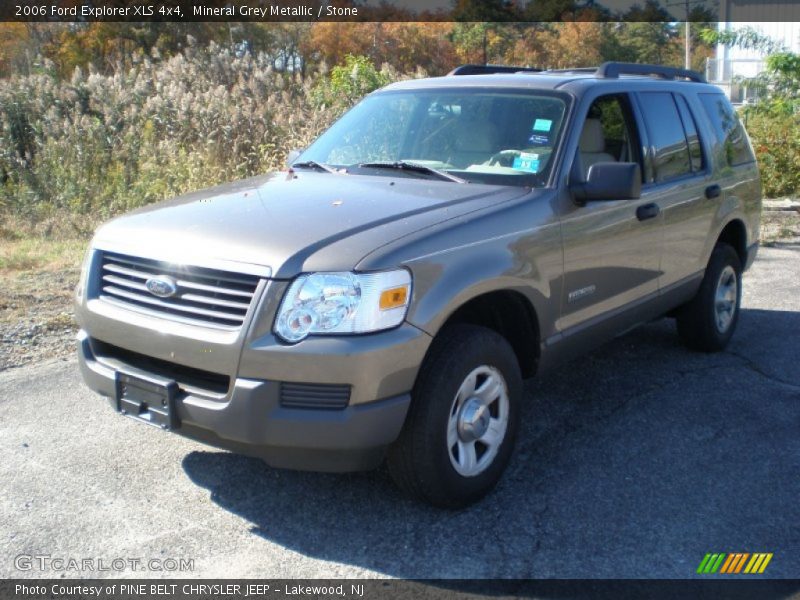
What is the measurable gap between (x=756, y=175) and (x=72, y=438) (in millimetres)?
5209

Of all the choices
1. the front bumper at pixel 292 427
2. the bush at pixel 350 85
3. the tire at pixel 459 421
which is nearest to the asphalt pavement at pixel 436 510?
the tire at pixel 459 421

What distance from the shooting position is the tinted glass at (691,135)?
18.7 feet

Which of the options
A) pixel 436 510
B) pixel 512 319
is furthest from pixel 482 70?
pixel 436 510

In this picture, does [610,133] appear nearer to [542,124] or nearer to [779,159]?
[542,124]

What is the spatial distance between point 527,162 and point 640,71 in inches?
70.2

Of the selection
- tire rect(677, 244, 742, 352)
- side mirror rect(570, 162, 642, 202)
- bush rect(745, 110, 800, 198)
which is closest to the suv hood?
side mirror rect(570, 162, 642, 202)

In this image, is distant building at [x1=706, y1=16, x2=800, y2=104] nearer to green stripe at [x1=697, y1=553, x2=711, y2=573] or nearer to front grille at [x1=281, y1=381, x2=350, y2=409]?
green stripe at [x1=697, y1=553, x2=711, y2=573]

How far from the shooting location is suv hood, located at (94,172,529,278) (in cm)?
341

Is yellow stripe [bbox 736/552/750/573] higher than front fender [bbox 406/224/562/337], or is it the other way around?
front fender [bbox 406/224/562/337]

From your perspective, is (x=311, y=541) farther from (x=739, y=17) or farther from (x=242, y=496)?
(x=739, y=17)

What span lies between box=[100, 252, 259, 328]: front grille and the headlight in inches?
6.8

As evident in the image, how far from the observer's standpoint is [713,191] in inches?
229

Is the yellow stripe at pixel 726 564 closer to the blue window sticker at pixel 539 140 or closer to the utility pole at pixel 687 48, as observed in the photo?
the blue window sticker at pixel 539 140

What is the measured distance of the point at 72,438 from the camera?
4.60m
